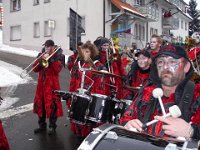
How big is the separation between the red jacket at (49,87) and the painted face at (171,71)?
362cm

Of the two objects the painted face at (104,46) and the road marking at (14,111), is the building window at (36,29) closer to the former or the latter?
the road marking at (14,111)

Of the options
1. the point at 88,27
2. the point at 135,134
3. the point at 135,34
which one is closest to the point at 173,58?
the point at 135,134

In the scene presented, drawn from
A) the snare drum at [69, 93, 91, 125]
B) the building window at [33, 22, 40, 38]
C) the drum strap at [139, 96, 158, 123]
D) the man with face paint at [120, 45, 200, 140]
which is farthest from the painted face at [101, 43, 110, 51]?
the building window at [33, 22, 40, 38]

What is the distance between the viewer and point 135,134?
7.74 ft

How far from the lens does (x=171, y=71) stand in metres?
2.85

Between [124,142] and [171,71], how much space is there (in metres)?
0.87

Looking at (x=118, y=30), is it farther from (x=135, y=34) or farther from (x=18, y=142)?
(x=18, y=142)

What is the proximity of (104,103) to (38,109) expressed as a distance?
75.2 inches

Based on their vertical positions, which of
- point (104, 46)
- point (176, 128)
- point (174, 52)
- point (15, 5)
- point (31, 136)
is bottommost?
point (31, 136)

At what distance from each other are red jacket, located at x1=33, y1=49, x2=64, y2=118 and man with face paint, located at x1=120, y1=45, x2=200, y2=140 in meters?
3.46

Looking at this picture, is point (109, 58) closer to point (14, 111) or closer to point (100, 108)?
point (100, 108)

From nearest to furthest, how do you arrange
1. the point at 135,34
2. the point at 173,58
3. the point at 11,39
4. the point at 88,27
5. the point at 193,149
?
the point at 193,149, the point at 173,58, the point at 88,27, the point at 135,34, the point at 11,39

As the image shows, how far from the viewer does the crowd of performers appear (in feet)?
8.93

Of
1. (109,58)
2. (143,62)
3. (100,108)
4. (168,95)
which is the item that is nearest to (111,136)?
(168,95)
